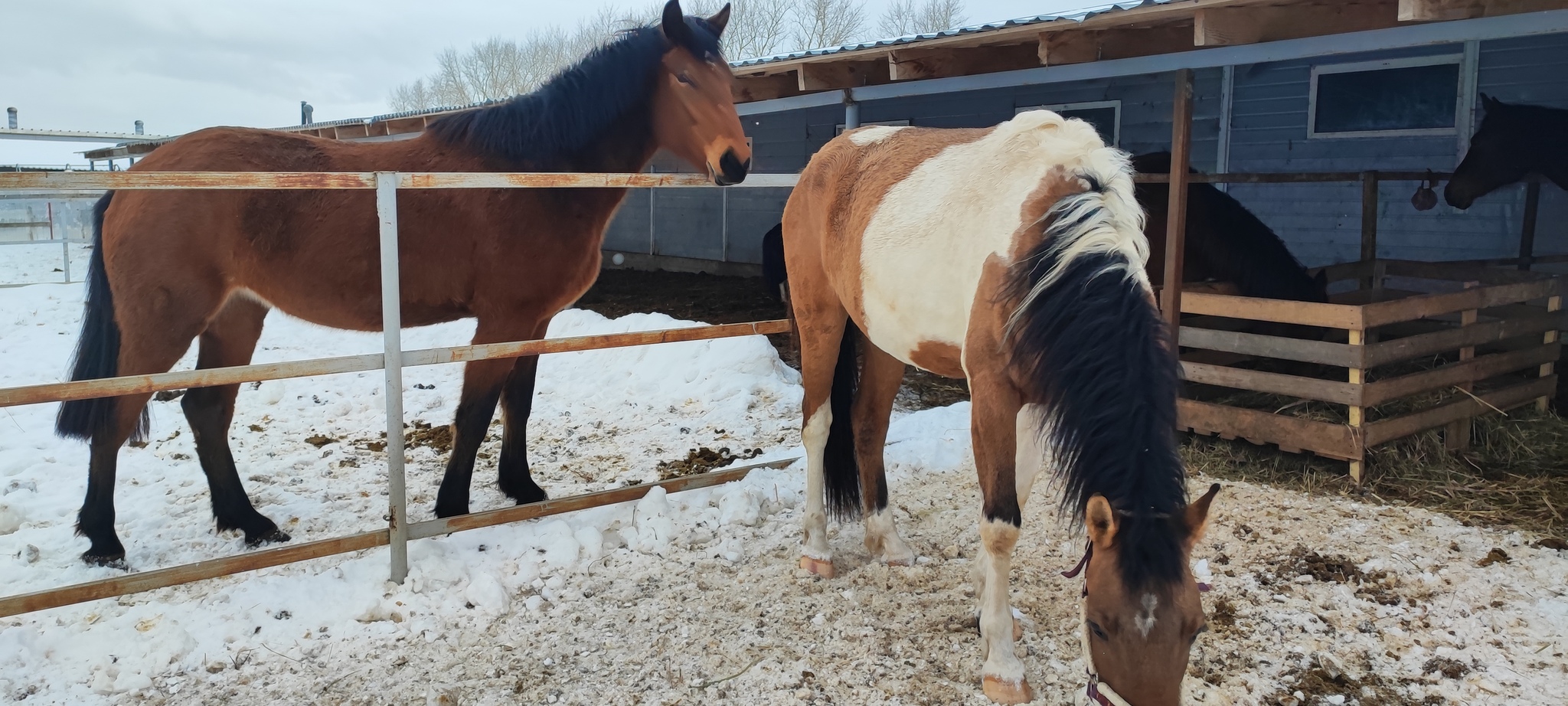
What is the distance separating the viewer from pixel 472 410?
360 cm

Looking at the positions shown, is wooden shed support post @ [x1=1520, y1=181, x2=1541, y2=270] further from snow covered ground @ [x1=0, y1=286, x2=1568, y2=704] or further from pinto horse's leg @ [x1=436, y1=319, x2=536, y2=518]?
pinto horse's leg @ [x1=436, y1=319, x2=536, y2=518]

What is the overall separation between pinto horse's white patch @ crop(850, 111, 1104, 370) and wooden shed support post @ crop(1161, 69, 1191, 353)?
2101 mm

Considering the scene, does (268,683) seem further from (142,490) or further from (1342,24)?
(1342,24)

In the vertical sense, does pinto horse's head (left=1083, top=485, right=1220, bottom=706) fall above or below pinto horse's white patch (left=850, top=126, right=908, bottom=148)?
below

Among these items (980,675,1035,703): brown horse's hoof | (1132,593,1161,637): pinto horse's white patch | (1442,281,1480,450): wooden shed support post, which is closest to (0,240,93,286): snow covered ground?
(980,675,1035,703): brown horse's hoof

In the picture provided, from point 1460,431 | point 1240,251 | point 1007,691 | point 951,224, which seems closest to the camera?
point 1007,691

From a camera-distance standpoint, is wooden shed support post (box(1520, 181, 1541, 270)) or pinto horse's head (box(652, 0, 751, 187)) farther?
wooden shed support post (box(1520, 181, 1541, 270))

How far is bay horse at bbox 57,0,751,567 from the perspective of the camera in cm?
324

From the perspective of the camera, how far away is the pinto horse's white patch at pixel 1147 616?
1822 millimetres

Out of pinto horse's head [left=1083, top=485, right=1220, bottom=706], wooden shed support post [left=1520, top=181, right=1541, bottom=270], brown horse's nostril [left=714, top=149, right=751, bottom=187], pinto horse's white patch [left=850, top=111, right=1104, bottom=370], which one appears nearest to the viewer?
pinto horse's head [left=1083, top=485, right=1220, bottom=706]

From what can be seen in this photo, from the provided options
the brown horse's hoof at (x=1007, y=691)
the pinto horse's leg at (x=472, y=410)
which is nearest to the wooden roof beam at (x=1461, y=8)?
the brown horse's hoof at (x=1007, y=691)

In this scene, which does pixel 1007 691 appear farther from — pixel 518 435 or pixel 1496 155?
pixel 1496 155

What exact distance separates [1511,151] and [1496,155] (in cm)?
8

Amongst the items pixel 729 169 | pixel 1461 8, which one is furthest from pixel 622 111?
pixel 1461 8
